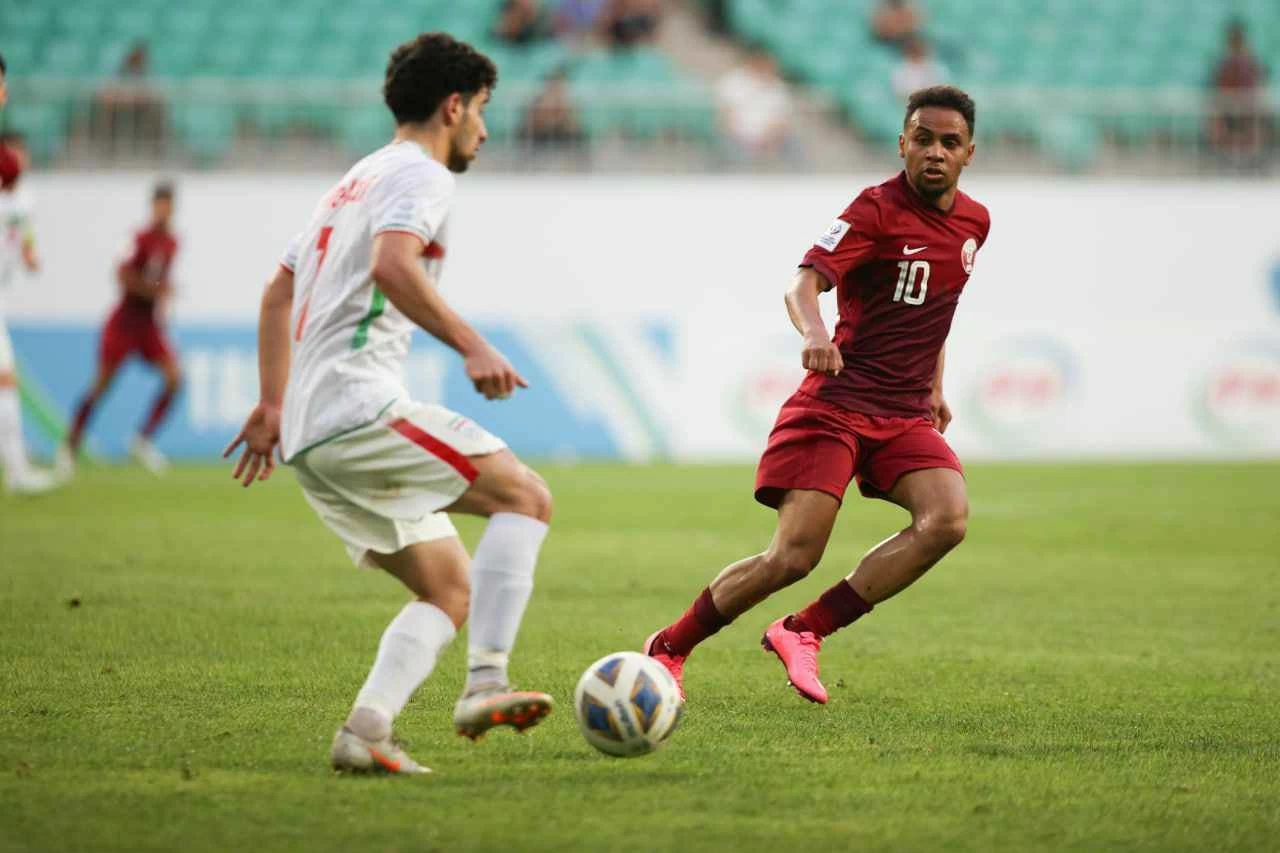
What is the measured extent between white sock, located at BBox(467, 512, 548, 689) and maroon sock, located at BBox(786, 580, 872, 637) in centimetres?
189

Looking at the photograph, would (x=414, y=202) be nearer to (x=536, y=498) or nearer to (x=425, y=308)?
(x=425, y=308)

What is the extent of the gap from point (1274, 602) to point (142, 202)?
13.6 m

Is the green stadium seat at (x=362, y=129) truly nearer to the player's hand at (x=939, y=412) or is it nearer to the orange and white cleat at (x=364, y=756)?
the player's hand at (x=939, y=412)

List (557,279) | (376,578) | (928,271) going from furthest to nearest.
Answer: (557,279) < (376,578) < (928,271)

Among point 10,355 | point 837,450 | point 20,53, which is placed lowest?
point 10,355

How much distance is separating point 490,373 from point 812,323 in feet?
5.55

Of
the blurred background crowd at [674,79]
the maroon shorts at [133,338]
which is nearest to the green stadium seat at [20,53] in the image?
the blurred background crowd at [674,79]

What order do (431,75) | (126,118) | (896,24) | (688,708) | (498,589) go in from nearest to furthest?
(498,589)
(431,75)
(688,708)
(126,118)
(896,24)

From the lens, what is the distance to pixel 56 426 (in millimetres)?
18469

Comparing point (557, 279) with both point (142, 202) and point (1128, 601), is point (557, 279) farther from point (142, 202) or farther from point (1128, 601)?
point (1128, 601)

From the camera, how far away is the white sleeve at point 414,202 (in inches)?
179

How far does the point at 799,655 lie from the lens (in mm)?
6250

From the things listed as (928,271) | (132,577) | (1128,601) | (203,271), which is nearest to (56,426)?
(203,271)

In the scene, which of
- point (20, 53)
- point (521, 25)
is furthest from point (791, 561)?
point (20, 53)
